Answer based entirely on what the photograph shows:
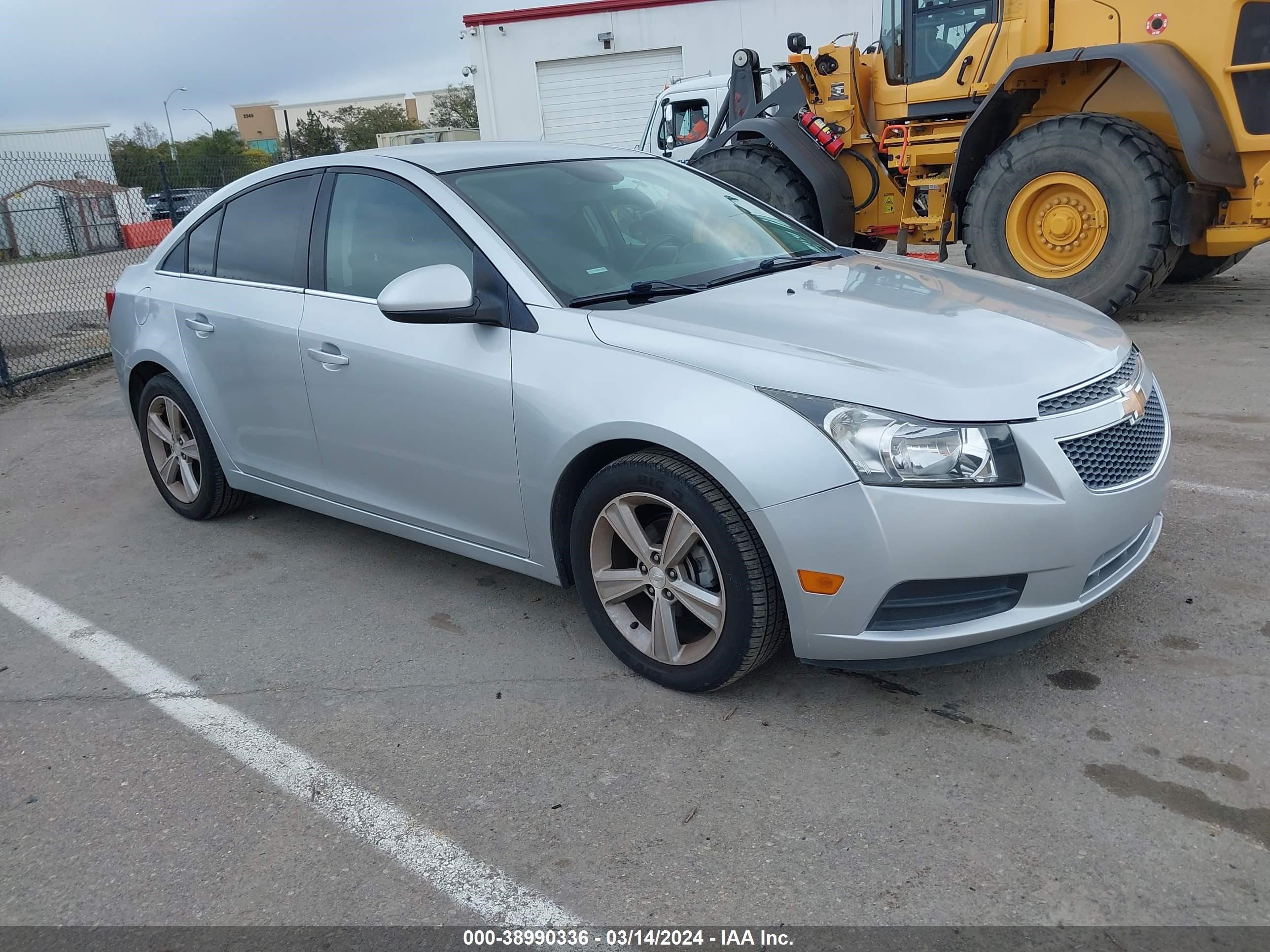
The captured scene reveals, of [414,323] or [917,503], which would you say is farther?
[414,323]

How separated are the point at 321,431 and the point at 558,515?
122 cm

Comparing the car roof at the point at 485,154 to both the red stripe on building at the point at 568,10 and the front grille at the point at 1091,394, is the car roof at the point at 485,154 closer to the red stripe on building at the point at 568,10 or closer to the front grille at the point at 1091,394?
the front grille at the point at 1091,394

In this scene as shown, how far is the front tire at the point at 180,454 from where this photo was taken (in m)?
4.76

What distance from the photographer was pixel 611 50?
82.0 ft

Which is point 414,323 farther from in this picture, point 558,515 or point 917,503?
point 917,503

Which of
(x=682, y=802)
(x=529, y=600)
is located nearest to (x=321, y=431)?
(x=529, y=600)

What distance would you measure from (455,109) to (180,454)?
295 ft

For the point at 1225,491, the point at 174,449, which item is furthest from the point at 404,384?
the point at 1225,491

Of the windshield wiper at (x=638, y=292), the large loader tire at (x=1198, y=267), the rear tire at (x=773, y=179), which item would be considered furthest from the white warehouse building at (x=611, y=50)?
the windshield wiper at (x=638, y=292)

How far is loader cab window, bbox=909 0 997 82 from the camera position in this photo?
834 cm

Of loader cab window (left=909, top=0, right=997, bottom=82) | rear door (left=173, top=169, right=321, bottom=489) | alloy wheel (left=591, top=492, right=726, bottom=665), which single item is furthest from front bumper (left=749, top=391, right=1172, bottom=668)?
loader cab window (left=909, top=0, right=997, bottom=82)

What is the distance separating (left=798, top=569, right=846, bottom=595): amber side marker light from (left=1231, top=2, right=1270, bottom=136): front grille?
6069 millimetres

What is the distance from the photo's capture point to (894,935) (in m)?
→ 2.18

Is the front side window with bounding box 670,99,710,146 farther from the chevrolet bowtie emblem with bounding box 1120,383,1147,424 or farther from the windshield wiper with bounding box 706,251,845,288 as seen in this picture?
the chevrolet bowtie emblem with bounding box 1120,383,1147,424
